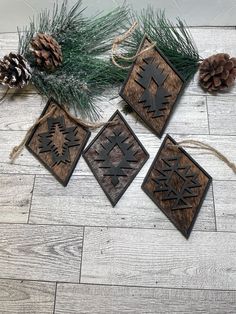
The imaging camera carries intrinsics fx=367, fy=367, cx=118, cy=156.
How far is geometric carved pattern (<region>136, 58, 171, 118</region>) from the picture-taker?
0.87m

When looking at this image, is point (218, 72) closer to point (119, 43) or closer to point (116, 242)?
point (119, 43)

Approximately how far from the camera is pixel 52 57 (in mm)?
887

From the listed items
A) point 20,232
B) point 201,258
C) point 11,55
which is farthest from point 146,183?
point 11,55

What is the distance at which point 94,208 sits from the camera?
0.84 meters

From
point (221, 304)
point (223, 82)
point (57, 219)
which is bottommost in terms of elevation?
point (221, 304)

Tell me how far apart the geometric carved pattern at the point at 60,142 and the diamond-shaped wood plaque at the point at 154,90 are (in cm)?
16

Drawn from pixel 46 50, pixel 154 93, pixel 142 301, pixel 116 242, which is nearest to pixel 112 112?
pixel 154 93

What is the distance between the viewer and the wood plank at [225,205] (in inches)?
32.0

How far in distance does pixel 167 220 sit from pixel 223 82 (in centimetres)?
37

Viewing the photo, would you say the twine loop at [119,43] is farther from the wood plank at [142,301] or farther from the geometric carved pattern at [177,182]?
the wood plank at [142,301]

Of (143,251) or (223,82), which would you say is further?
(223,82)

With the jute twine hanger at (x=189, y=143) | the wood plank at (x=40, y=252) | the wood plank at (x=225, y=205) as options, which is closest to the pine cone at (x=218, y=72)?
the jute twine hanger at (x=189, y=143)

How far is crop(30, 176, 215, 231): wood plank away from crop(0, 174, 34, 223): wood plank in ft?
0.06

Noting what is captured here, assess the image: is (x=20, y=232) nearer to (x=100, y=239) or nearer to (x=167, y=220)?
(x=100, y=239)
